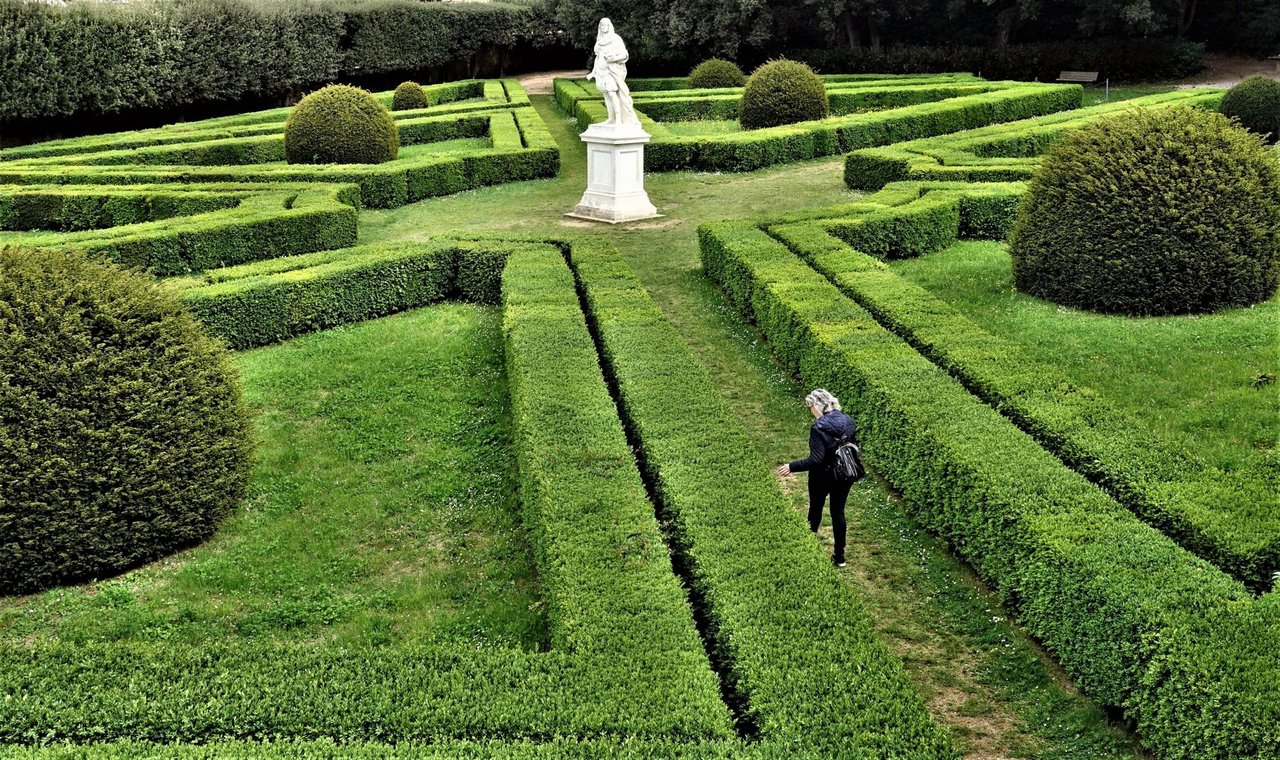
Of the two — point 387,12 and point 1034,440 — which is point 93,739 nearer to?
point 1034,440

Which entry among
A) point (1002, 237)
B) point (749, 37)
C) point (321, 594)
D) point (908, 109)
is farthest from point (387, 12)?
point (321, 594)

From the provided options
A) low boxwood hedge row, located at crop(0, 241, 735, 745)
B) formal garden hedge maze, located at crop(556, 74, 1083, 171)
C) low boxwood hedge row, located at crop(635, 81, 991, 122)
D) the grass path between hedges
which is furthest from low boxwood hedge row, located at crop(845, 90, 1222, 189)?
low boxwood hedge row, located at crop(0, 241, 735, 745)

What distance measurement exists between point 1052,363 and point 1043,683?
5.15 m

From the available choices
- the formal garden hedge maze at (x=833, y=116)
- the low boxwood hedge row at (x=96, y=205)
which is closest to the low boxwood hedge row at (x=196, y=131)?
the formal garden hedge maze at (x=833, y=116)

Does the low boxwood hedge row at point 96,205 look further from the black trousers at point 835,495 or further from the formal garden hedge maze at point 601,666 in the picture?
the black trousers at point 835,495

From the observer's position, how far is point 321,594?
23.1 feet

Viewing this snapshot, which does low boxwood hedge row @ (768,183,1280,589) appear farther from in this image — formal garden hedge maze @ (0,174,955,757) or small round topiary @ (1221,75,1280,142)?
small round topiary @ (1221,75,1280,142)

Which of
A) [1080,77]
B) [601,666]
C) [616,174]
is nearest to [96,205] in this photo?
[616,174]

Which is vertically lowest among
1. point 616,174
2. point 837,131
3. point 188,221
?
point 188,221

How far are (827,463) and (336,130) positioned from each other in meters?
17.4

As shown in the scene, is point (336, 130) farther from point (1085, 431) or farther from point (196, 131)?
point (1085, 431)

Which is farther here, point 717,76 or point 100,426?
point 717,76

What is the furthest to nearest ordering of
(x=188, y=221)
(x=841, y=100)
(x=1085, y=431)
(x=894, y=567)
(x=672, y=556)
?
(x=841, y=100)
(x=188, y=221)
(x=1085, y=431)
(x=894, y=567)
(x=672, y=556)

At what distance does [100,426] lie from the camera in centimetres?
707
